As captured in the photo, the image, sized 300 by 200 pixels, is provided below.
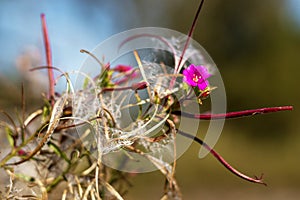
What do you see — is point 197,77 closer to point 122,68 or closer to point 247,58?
point 122,68

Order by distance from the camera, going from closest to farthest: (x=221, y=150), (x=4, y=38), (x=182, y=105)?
1. (x=182, y=105)
2. (x=4, y=38)
3. (x=221, y=150)

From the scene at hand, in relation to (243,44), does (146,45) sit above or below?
below

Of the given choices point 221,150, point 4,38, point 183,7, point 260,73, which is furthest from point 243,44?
point 4,38

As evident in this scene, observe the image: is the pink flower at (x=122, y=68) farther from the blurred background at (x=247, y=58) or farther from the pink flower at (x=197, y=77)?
the blurred background at (x=247, y=58)

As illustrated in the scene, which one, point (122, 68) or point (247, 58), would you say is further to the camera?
point (247, 58)

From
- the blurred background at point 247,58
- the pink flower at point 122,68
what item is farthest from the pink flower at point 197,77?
the blurred background at point 247,58

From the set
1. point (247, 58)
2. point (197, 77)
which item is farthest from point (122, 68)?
point (247, 58)

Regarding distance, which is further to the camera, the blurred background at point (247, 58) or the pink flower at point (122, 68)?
the blurred background at point (247, 58)

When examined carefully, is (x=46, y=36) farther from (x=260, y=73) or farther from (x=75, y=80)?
(x=260, y=73)
